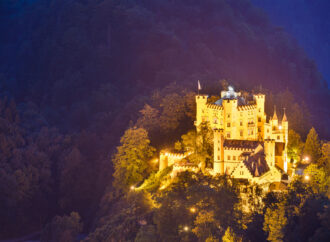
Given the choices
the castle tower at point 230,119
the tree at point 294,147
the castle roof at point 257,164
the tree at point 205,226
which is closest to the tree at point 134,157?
the castle tower at point 230,119

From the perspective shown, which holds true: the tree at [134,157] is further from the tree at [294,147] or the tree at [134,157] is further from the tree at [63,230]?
the tree at [294,147]

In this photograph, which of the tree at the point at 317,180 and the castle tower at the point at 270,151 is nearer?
the tree at the point at 317,180

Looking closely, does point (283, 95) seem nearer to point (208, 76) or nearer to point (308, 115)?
point (308, 115)

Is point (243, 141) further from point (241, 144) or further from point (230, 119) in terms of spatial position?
point (230, 119)

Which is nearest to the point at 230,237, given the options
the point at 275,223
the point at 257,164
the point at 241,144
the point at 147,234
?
the point at 275,223

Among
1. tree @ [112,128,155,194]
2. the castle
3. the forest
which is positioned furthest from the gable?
tree @ [112,128,155,194]

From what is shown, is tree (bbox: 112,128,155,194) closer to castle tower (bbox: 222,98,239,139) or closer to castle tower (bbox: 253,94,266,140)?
castle tower (bbox: 222,98,239,139)

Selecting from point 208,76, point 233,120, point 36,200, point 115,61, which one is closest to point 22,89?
point 115,61
